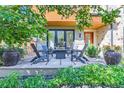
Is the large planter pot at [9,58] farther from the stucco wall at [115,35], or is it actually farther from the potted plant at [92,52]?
the stucco wall at [115,35]

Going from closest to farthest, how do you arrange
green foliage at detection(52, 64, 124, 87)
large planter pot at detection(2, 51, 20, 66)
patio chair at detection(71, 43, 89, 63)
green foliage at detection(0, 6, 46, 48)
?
green foliage at detection(0, 6, 46, 48) < green foliage at detection(52, 64, 124, 87) < large planter pot at detection(2, 51, 20, 66) < patio chair at detection(71, 43, 89, 63)

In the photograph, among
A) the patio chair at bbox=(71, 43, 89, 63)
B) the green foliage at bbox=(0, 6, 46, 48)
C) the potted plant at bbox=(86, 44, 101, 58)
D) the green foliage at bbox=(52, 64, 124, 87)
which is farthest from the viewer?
the potted plant at bbox=(86, 44, 101, 58)

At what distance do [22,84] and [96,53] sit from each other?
32.5ft

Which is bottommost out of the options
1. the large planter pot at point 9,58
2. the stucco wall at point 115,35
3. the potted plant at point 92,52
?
the potted plant at point 92,52

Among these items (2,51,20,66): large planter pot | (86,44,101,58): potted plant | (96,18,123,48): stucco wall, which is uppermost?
(96,18,123,48): stucco wall

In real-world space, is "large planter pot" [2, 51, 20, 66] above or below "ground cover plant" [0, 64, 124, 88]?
above

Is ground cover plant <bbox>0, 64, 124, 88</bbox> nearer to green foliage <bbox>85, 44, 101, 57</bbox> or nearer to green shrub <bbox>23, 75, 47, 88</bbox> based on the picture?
green shrub <bbox>23, 75, 47, 88</bbox>

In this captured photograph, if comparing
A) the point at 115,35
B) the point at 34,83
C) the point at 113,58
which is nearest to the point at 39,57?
the point at 113,58

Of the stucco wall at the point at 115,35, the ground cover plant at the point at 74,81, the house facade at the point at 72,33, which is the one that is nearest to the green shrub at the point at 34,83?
the ground cover plant at the point at 74,81

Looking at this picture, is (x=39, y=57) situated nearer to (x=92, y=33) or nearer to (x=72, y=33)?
(x=72, y=33)

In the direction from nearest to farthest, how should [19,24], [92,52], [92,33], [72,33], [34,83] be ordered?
[19,24]
[34,83]
[92,52]
[72,33]
[92,33]

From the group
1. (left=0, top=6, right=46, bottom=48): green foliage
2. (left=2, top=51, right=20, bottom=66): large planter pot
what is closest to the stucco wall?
(left=2, top=51, right=20, bottom=66): large planter pot

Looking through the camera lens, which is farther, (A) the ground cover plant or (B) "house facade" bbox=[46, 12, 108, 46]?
(B) "house facade" bbox=[46, 12, 108, 46]

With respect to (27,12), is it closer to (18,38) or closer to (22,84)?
(18,38)
